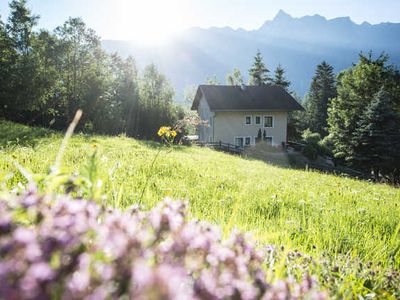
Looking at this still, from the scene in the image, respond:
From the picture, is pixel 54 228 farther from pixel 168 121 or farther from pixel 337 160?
pixel 337 160

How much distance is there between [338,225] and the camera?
4188 mm

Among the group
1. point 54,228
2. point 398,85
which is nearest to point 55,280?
point 54,228

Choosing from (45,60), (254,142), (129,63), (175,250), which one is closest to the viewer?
(175,250)

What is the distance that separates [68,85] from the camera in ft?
136

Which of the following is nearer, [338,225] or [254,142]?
[338,225]

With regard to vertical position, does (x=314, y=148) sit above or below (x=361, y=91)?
below

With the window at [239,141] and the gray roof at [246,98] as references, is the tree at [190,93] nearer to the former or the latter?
the gray roof at [246,98]

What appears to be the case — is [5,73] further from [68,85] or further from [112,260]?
[112,260]

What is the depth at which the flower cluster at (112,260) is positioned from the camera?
76cm

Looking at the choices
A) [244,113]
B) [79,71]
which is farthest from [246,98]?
[79,71]

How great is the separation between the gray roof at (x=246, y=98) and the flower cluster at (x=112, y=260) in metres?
44.9

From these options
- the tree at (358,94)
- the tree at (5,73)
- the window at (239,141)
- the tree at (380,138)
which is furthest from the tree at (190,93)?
the tree at (5,73)

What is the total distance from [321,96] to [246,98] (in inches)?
1055

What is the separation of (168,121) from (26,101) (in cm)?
2088
